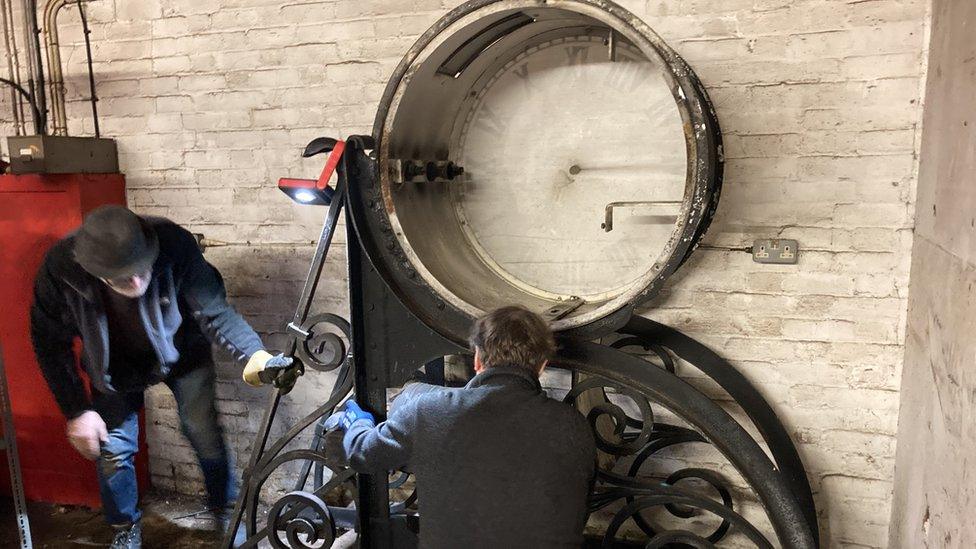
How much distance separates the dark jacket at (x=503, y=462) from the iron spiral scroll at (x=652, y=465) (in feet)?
0.67

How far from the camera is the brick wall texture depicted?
1.83 meters

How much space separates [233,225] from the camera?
2.54m

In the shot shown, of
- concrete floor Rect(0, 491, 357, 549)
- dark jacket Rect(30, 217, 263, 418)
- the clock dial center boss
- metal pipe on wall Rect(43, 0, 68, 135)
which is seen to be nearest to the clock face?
the clock dial center boss

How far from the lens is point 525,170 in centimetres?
207

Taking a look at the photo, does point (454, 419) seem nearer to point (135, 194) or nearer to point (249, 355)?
point (249, 355)

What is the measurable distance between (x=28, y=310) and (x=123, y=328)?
0.62 metres

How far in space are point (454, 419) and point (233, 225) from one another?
151cm

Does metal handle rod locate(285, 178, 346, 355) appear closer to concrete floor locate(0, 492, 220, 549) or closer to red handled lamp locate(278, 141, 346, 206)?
red handled lamp locate(278, 141, 346, 206)

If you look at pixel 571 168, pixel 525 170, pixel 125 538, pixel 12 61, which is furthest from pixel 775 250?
pixel 12 61

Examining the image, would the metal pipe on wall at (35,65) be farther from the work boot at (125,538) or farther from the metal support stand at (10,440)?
the work boot at (125,538)

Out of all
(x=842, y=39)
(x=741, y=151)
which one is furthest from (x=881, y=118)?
(x=741, y=151)

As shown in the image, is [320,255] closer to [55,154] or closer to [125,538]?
[55,154]

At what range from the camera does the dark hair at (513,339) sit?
4.74ft

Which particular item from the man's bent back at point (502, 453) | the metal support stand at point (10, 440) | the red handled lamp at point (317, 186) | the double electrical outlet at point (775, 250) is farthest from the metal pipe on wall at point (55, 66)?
the double electrical outlet at point (775, 250)
